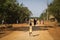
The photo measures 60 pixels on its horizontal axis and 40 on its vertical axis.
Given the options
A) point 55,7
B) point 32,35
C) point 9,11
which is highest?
point 55,7

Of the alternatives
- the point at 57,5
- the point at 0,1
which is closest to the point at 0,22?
the point at 57,5

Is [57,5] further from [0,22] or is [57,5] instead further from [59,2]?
[0,22]

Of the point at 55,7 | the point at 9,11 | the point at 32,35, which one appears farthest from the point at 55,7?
the point at 32,35

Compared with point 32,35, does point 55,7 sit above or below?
above

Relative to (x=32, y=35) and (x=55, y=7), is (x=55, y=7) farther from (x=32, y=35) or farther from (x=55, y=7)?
(x=32, y=35)

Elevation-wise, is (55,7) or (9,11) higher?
(55,7)

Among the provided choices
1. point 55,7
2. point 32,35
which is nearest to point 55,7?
point 55,7

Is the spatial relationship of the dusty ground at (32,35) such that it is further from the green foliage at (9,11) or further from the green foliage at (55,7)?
the green foliage at (55,7)

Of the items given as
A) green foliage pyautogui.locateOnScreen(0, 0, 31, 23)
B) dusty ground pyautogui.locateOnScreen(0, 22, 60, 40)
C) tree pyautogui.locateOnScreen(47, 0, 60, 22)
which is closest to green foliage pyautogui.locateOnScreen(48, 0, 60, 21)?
tree pyautogui.locateOnScreen(47, 0, 60, 22)

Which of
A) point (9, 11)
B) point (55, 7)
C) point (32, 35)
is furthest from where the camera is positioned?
point (9, 11)

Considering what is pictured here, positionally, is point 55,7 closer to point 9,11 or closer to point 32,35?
point 9,11

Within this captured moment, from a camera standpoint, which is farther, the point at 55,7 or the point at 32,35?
the point at 55,7

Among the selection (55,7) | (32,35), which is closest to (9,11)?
(55,7)

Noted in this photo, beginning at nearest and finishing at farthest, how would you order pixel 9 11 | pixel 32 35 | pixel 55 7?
pixel 32 35
pixel 55 7
pixel 9 11
